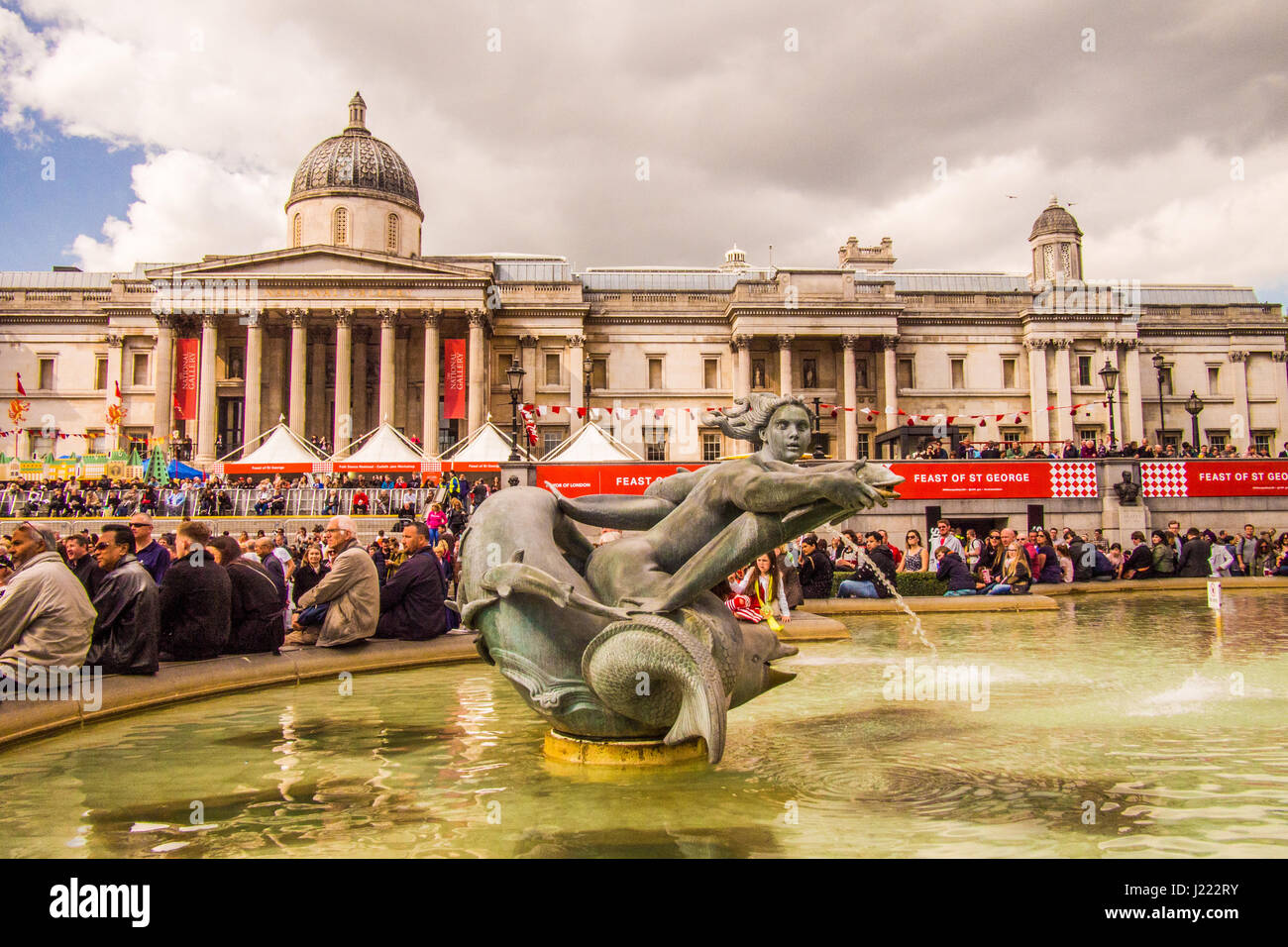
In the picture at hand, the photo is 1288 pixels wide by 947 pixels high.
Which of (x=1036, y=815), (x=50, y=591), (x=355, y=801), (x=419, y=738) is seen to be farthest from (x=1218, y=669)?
(x=50, y=591)

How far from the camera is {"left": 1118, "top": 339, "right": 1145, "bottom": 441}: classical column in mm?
53281

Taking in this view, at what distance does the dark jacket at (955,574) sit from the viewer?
46.4ft

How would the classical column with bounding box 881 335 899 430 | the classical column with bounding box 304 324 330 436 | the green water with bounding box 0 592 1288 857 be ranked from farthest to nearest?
the classical column with bounding box 881 335 899 430 → the classical column with bounding box 304 324 330 436 → the green water with bounding box 0 592 1288 857

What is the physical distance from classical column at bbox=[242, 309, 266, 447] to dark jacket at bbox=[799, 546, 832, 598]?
3770 cm

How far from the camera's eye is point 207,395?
44469mm

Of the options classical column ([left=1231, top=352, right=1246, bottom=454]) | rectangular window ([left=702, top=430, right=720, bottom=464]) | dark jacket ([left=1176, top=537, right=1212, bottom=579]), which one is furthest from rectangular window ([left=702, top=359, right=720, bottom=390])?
dark jacket ([left=1176, top=537, right=1212, bottom=579])

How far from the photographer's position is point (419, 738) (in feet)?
19.0

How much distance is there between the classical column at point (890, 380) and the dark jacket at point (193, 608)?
152 feet

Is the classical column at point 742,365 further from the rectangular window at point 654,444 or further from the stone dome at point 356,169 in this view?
the stone dome at point 356,169

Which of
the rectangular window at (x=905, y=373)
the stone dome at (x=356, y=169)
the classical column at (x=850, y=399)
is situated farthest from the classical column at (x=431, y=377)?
the rectangular window at (x=905, y=373)

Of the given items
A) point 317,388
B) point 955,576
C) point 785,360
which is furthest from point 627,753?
point 317,388

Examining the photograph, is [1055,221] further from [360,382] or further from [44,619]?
[44,619]
